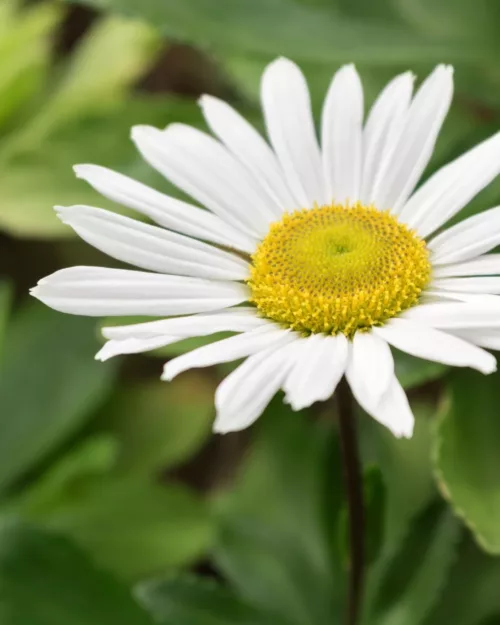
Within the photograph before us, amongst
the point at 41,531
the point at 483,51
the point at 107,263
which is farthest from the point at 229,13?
the point at 41,531

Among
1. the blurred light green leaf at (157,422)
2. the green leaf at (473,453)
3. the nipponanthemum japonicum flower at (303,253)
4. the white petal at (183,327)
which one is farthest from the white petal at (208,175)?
the blurred light green leaf at (157,422)

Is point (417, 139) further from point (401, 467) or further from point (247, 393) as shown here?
point (401, 467)

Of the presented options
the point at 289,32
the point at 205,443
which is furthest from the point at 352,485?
the point at 205,443

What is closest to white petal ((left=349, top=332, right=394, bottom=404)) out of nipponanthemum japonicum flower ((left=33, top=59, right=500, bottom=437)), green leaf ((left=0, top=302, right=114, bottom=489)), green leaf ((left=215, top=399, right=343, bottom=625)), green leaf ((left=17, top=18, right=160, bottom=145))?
nipponanthemum japonicum flower ((left=33, top=59, right=500, bottom=437))

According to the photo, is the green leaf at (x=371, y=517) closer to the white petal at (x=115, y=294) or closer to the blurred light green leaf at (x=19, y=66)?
the white petal at (x=115, y=294)

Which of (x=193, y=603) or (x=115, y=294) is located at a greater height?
(x=115, y=294)

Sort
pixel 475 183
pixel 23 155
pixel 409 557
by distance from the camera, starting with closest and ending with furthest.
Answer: pixel 475 183, pixel 409 557, pixel 23 155

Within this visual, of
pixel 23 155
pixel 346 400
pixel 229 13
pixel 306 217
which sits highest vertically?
pixel 229 13

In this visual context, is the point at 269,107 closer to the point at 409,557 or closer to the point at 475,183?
the point at 475,183
